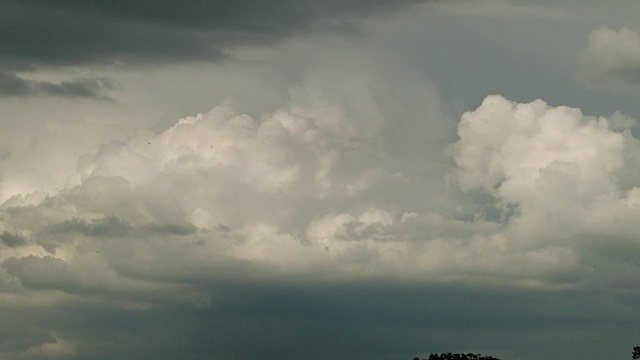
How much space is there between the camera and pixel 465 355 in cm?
13175

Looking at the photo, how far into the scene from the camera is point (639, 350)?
3595 inches

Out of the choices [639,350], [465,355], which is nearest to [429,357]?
[465,355]

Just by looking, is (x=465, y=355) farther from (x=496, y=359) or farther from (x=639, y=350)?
(x=639, y=350)

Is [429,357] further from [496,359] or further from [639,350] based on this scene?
[639,350]

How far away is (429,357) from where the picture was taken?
436 ft

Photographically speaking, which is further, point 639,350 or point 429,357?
point 429,357

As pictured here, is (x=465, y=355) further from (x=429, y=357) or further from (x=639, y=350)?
(x=639, y=350)

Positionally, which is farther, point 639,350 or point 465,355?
point 465,355

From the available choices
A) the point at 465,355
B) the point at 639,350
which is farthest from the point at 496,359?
the point at 639,350

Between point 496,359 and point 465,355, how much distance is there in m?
5.80

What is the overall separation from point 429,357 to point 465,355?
6607 mm

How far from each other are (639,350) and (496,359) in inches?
1690

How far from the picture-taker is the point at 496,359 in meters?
132
